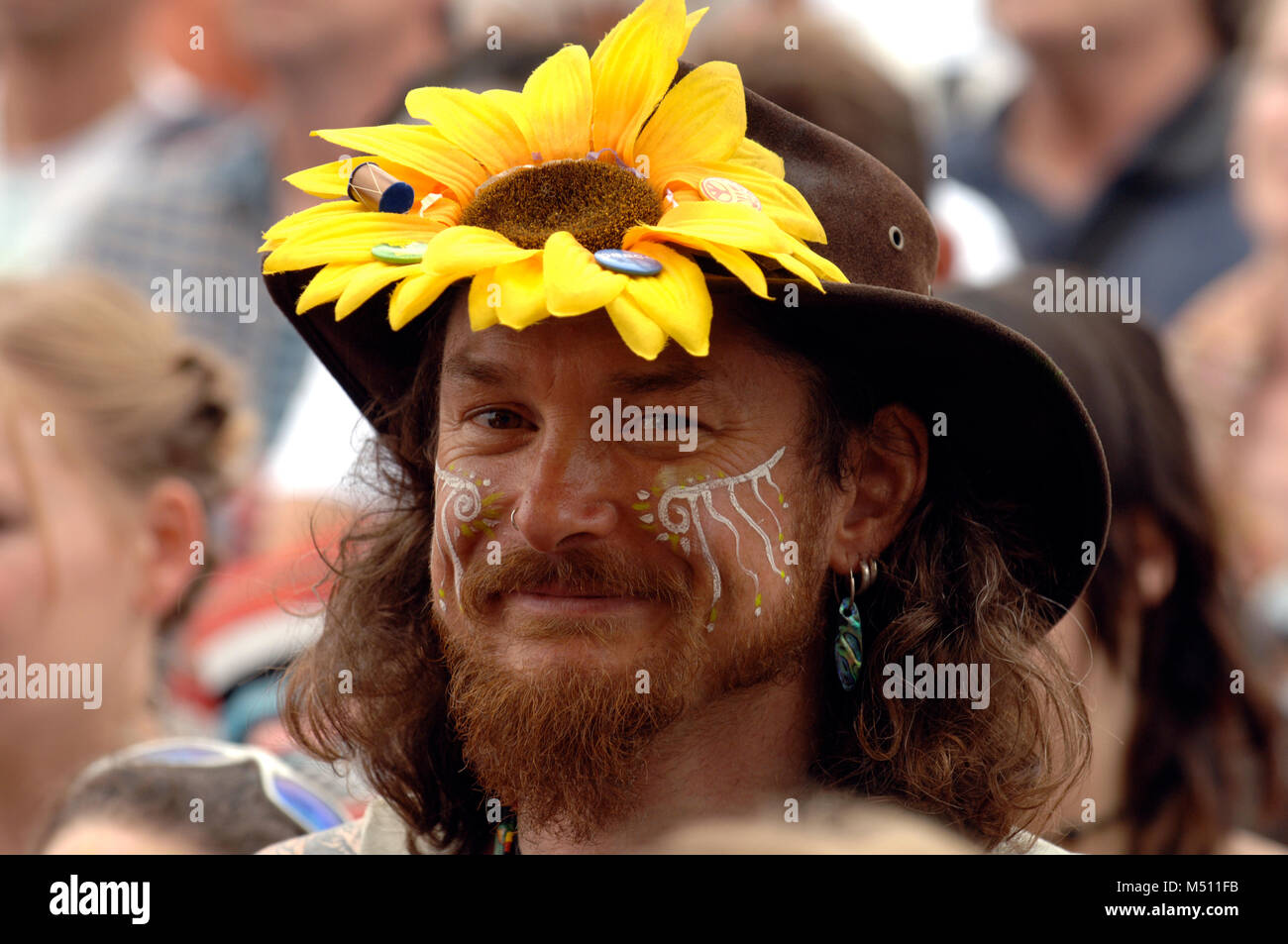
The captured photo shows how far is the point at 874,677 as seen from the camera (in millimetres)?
2547

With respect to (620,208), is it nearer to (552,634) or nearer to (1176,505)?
(552,634)

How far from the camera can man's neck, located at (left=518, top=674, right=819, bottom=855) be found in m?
2.43

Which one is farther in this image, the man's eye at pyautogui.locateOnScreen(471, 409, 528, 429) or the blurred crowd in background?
the blurred crowd in background

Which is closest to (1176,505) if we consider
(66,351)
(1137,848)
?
(1137,848)

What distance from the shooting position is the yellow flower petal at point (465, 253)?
2201 millimetres

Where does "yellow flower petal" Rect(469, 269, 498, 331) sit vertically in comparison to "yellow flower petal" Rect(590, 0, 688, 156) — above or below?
below

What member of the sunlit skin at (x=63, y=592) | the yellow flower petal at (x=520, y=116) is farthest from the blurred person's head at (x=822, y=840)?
the sunlit skin at (x=63, y=592)

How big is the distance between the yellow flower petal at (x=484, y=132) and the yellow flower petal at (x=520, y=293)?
0.26 meters

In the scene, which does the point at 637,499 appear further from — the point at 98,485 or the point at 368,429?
the point at 98,485

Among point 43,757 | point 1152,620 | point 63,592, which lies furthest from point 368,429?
point 1152,620

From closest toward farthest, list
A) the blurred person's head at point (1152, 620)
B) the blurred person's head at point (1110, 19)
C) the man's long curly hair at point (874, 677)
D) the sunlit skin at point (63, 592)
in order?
the man's long curly hair at point (874, 677), the blurred person's head at point (1152, 620), the sunlit skin at point (63, 592), the blurred person's head at point (1110, 19)

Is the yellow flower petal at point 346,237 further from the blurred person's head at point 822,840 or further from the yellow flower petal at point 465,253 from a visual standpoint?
the blurred person's head at point 822,840

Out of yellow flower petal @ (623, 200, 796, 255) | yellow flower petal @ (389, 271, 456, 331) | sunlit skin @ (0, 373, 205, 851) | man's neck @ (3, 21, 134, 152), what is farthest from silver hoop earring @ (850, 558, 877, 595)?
man's neck @ (3, 21, 134, 152)

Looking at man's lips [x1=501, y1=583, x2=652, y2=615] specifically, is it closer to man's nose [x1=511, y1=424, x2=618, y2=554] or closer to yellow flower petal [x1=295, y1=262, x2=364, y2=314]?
man's nose [x1=511, y1=424, x2=618, y2=554]
